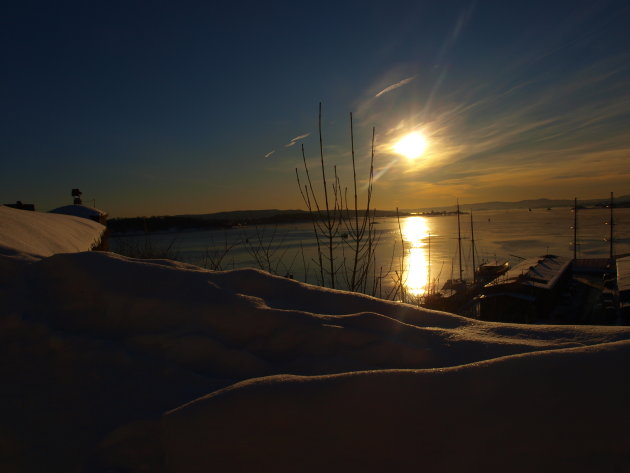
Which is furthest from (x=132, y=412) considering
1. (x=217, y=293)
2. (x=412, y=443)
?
(x=412, y=443)

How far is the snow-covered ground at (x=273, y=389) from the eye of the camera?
0.71 meters

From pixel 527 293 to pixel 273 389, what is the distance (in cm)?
1033

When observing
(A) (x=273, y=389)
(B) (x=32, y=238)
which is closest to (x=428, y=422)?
(A) (x=273, y=389)

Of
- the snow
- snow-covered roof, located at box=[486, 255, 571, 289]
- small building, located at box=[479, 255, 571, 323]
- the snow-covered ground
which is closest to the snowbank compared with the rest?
the snow-covered ground

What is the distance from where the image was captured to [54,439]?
2.58ft

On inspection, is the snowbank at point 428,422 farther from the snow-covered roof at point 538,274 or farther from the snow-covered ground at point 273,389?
the snow-covered roof at point 538,274

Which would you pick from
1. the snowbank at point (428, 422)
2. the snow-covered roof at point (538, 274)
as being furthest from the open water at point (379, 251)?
the snowbank at point (428, 422)

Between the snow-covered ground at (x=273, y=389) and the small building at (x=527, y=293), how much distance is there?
248 inches

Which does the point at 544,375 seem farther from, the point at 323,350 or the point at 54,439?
the point at 54,439

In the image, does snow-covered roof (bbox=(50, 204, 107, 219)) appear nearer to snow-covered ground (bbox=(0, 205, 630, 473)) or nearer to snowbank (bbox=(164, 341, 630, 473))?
snow-covered ground (bbox=(0, 205, 630, 473))

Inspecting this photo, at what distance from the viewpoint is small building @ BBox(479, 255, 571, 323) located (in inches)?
317

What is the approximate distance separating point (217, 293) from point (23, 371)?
1.80ft

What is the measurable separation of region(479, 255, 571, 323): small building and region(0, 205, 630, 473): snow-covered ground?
6301 mm

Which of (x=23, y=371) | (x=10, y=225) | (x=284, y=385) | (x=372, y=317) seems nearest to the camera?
(x=284, y=385)
